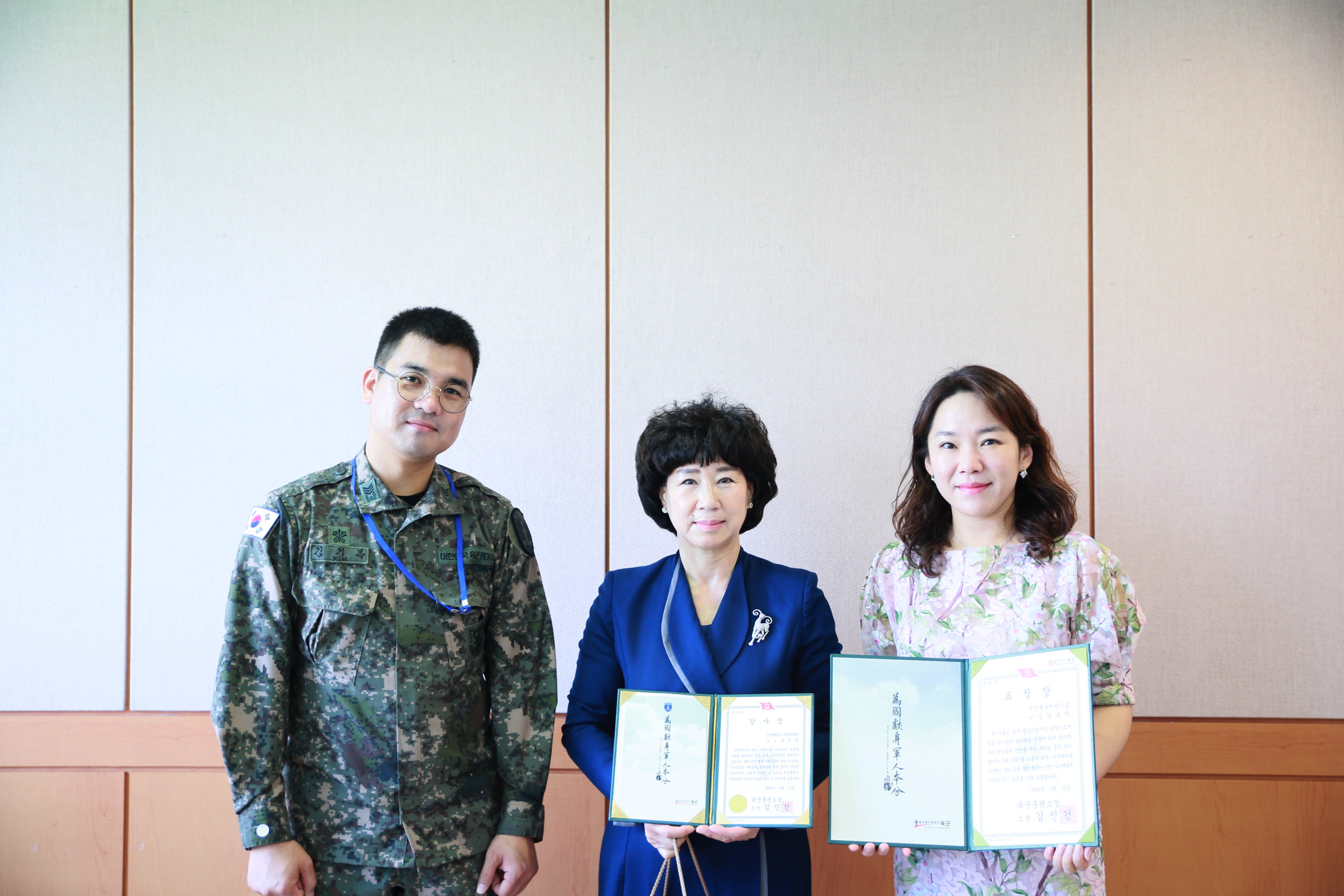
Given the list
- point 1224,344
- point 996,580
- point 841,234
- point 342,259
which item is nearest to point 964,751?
point 996,580

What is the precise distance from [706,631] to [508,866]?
2.24ft

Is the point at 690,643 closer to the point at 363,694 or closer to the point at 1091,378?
the point at 363,694

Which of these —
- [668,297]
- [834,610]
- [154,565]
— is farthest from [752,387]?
[154,565]

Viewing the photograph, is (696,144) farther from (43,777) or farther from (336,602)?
(43,777)

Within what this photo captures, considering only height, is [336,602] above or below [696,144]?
below

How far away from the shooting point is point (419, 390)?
1.95 meters

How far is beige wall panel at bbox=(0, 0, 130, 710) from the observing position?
108 inches

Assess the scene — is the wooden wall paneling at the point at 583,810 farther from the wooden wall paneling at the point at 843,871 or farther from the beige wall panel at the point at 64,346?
the beige wall panel at the point at 64,346

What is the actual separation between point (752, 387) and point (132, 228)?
208 centimetres

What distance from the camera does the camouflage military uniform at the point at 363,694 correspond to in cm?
182

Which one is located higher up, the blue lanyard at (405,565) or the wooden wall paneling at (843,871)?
the blue lanyard at (405,565)

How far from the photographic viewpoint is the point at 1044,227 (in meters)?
2.72

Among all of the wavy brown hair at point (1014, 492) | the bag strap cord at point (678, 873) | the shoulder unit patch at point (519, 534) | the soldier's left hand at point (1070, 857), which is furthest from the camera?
the shoulder unit patch at point (519, 534)

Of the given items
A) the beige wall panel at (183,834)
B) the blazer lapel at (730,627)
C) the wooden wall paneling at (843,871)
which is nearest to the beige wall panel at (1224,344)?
the wooden wall paneling at (843,871)
